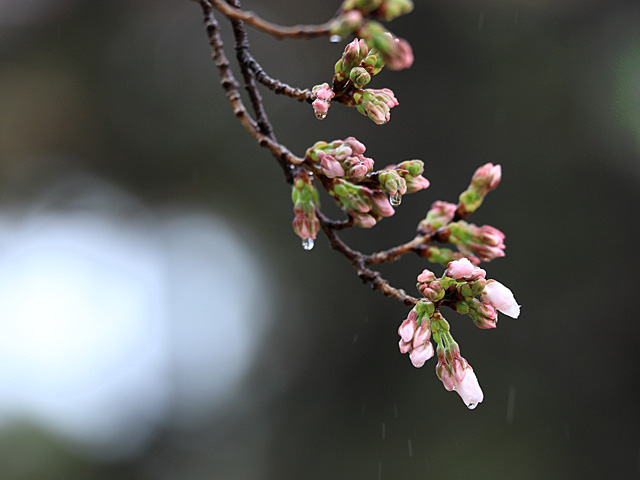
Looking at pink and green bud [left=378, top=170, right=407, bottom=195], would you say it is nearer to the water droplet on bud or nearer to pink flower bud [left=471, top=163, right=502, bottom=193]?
the water droplet on bud

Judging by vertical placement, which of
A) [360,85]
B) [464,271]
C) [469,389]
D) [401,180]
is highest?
[360,85]

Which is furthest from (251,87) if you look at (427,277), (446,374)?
(446,374)

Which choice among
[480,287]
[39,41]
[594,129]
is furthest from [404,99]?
[480,287]

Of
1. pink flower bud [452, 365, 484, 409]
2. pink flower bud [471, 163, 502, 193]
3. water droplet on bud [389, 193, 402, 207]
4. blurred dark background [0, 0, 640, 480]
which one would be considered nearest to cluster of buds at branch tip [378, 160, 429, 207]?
water droplet on bud [389, 193, 402, 207]

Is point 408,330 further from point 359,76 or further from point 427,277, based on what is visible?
point 359,76

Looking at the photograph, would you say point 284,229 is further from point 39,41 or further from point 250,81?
point 250,81
